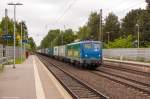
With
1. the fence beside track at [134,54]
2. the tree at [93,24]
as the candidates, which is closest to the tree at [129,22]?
the tree at [93,24]

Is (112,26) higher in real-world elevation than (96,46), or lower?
higher

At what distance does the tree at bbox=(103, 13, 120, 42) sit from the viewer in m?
138

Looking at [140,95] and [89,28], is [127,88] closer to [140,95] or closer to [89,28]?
[140,95]

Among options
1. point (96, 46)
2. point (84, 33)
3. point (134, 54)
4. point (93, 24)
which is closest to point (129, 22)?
point (93, 24)

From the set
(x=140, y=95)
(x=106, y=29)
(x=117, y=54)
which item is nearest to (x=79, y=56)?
(x=140, y=95)

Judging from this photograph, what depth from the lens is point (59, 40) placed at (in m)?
133

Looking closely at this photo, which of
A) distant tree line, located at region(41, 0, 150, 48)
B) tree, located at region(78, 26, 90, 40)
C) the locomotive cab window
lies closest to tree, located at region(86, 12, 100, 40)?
distant tree line, located at region(41, 0, 150, 48)

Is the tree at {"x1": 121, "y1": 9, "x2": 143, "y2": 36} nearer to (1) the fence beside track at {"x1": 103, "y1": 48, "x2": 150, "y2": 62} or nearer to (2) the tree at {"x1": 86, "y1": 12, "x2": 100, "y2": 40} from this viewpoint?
(2) the tree at {"x1": 86, "y1": 12, "x2": 100, "y2": 40}

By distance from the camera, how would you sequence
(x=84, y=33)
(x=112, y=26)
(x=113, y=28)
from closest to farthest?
(x=84, y=33) → (x=113, y=28) → (x=112, y=26)

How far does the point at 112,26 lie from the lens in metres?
144

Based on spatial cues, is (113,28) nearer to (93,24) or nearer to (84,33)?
(84,33)

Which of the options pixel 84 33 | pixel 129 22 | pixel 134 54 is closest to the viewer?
pixel 134 54

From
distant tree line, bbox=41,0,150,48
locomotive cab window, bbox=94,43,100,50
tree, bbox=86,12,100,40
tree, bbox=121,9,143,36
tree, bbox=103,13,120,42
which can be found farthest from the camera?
tree, bbox=103,13,120,42

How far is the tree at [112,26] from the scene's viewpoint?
138 m
